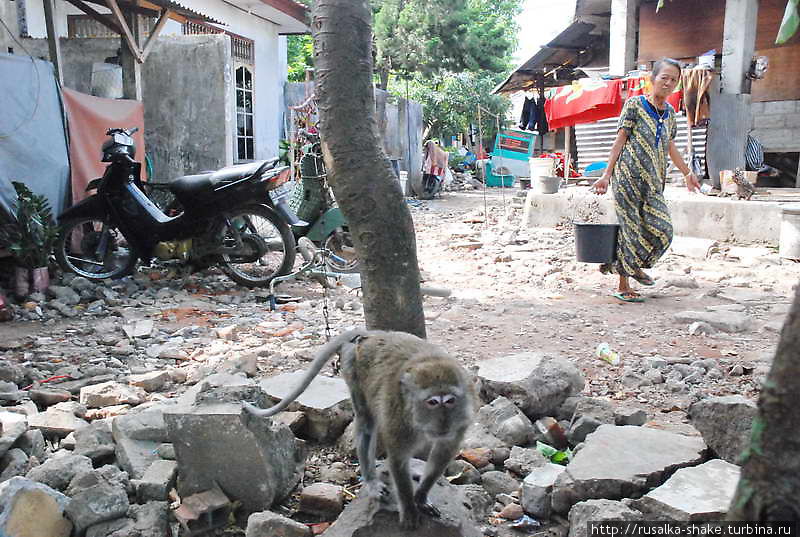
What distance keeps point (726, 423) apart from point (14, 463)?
3.08 metres

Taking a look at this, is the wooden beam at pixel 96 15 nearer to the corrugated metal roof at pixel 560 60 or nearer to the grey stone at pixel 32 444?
the grey stone at pixel 32 444

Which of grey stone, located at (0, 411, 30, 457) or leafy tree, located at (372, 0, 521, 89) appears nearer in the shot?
grey stone, located at (0, 411, 30, 457)

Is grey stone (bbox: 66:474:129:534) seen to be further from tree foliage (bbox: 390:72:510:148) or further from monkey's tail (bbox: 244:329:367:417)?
tree foliage (bbox: 390:72:510:148)

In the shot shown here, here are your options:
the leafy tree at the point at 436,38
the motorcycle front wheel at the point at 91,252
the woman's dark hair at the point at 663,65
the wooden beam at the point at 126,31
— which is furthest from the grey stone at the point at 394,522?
the leafy tree at the point at 436,38

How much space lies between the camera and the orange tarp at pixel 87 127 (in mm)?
7543

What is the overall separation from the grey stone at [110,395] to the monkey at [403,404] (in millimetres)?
1434

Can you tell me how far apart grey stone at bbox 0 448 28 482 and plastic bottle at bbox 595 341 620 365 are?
3.38 meters

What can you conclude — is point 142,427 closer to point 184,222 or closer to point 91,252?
point 184,222

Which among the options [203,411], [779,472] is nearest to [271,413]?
[203,411]

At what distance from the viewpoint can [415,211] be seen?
15281 millimetres

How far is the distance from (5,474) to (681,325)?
4599mm

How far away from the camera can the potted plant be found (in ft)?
20.4

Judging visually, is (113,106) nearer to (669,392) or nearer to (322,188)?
(322,188)

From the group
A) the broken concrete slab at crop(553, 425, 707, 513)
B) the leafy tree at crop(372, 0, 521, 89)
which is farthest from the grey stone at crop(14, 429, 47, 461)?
the leafy tree at crop(372, 0, 521, 89)
